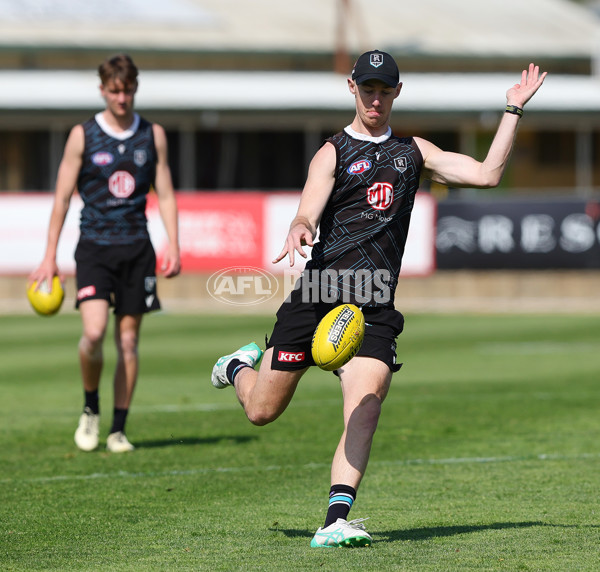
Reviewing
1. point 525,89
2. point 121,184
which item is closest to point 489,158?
point 525,89

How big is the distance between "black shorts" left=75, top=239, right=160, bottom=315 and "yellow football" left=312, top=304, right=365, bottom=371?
11.0 ft

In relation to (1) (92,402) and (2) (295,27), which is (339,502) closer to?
(1) (92,402)

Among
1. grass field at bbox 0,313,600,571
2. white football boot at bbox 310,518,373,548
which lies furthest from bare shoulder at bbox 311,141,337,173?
grass field at bbox 0,313,600,571

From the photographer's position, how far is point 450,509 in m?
6.84

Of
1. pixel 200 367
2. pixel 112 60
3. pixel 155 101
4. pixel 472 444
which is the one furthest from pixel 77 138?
pixel 155 101

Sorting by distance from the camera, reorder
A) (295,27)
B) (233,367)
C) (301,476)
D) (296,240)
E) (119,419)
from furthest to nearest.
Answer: (295,27), (119,419), (301,476), (233,367), (296,240)

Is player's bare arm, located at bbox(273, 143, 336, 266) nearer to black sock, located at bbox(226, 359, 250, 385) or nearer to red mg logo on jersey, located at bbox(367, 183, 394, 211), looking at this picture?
red mg logo on jersey, located at bbox(367, 183, 394, 211)

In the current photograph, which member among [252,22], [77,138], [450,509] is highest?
[252,22]

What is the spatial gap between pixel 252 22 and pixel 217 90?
8.43 meters

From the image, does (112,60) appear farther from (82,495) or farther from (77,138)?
(82,495)

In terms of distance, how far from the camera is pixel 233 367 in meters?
6.95

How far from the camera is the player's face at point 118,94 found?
8664mm

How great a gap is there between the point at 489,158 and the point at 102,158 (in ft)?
11.9

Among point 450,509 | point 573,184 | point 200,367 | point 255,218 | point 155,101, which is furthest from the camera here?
point 573,184
